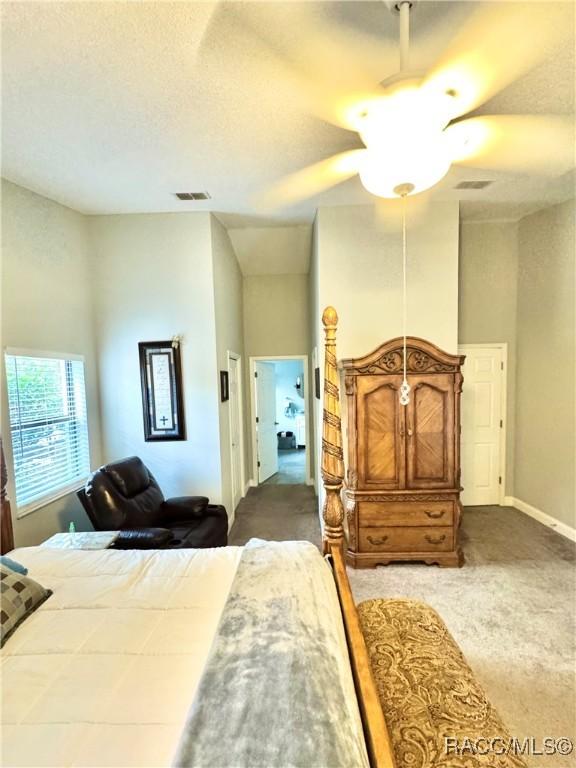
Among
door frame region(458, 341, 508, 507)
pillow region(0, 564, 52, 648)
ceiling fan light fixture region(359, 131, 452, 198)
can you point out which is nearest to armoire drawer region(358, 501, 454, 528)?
door frame region(458, 341, 508, 507)

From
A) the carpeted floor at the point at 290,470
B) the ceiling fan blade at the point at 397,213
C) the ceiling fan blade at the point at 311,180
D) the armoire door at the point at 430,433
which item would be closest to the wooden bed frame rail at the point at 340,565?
the ceiling fan blade at the point at 311,180

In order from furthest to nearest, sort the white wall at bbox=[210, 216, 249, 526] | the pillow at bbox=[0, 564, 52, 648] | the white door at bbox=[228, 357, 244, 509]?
the white door at bbox=[228, 357, 244, 509]
the white wall at bbox=[210, 216, 249, 526]
the pillow at bbox=[0, 564, 52, 648]

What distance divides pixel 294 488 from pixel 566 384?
11.4ft

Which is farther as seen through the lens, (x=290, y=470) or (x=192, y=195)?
(x=290, y=470)

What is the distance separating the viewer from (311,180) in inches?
106

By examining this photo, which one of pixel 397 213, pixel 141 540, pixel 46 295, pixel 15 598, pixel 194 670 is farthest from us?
pixel 397 213

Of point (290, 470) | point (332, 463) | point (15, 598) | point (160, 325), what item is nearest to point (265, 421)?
point (290, 470)

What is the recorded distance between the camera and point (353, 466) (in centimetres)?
296

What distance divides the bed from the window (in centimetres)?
131

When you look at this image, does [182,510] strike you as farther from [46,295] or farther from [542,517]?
[542,517]

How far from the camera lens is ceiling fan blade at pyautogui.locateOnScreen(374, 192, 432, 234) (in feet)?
10.7

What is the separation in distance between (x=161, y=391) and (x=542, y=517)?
13.8 feet

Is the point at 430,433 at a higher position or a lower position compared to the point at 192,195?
Answer: lower

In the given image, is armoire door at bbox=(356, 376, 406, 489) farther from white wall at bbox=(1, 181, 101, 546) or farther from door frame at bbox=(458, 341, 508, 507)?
white wall at bbox=(1, 181, 101, 546)
